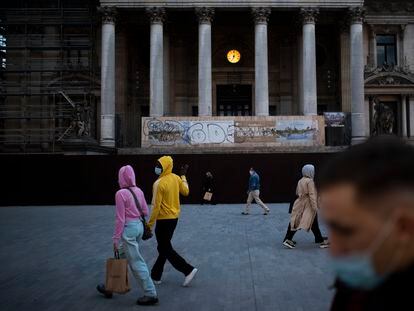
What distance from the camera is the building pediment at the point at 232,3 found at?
34375 millimetres

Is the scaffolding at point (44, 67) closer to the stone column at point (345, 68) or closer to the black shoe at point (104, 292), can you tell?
the stone column at point (345, 68)

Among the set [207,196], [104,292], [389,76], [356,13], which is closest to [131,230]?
[104,292]

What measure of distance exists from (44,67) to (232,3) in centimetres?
1390

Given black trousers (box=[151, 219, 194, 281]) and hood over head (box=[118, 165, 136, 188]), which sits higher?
hood over head (box=[118, 165, 136, 188])

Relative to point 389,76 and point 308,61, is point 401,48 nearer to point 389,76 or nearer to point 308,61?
point 389,76

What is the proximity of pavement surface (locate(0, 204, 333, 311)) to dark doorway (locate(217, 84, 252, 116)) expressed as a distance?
24241 millimetres

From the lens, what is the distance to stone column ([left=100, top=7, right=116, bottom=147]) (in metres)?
34.0

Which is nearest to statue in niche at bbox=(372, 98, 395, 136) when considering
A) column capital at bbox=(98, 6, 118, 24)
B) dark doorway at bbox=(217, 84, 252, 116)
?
dark doorway at bbox=(217, 84, 252, 116)

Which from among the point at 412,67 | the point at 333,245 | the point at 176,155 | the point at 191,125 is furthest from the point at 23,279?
the point at 412,67

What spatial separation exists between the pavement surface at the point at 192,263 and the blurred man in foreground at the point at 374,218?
565cm

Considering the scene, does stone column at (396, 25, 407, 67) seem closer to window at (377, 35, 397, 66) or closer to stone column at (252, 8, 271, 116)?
window at (377, 35, 397, 66)

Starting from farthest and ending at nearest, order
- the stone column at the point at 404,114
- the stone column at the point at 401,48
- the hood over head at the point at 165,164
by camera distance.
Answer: the stone column at the point at 401,48
the stone column at the point at 404,114
the hood over head at the point at 165,164

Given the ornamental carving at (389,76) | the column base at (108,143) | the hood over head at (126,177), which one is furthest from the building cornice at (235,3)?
the hood over head at (126,177)

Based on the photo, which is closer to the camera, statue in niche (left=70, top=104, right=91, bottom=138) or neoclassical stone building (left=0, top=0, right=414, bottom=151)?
statue in niche (left=70, top=104, right=91, bottom=138)
